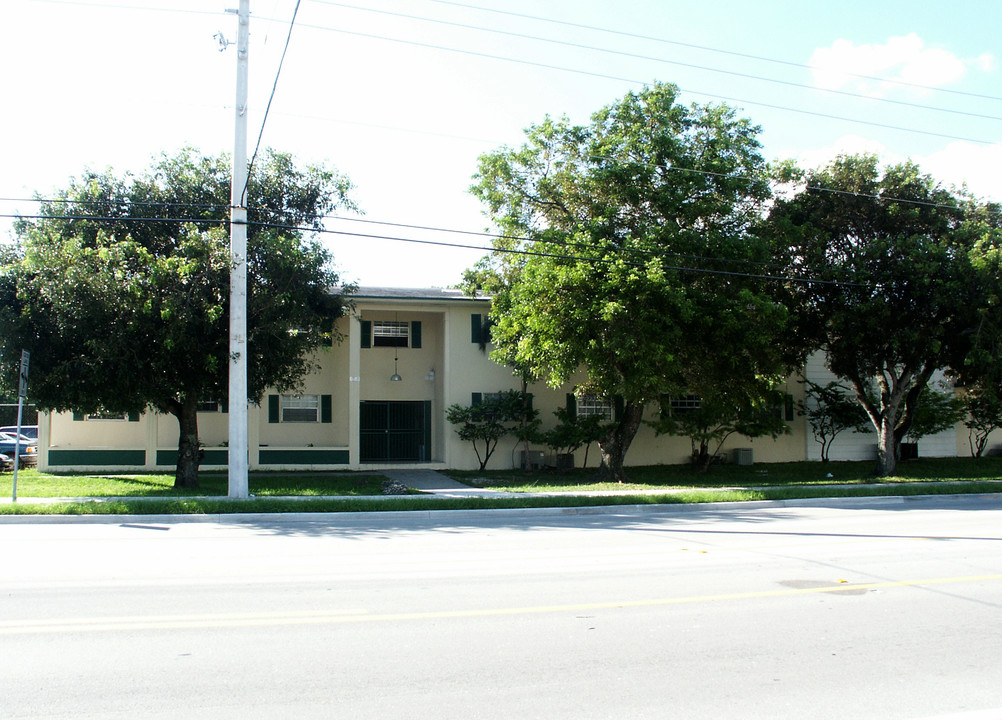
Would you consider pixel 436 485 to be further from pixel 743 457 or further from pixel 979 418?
pixel 979 418

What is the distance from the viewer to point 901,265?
1978cm

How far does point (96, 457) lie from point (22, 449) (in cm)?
489

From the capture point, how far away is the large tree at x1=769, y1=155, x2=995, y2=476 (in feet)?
64.5

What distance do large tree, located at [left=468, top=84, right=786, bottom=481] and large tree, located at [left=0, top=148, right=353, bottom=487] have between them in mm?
4969

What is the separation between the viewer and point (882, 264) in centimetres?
2034

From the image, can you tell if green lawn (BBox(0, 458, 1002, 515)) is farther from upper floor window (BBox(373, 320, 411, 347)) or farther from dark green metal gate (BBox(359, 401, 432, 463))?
upper floor window (BBox(373, 320, 411, 347))

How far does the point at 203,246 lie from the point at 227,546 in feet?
25.3

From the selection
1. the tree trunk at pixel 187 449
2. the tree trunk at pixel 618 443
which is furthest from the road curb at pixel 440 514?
the tree trunk at pixel 618 443

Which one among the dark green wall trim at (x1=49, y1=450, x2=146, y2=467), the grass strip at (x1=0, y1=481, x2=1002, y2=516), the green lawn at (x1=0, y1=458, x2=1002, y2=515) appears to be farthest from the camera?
the dark green wall trim at (x1=49, y1=450, x2=146, y2=467)

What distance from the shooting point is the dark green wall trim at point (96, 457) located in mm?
21953

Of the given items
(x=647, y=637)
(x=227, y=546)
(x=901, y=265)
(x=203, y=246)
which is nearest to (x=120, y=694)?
(x=647, y=637)

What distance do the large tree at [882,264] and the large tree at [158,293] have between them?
12.3m

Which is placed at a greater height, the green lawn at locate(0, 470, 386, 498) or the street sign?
the street sign

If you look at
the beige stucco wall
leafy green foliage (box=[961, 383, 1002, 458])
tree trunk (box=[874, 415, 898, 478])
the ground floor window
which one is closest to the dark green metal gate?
the beige stucco wall
